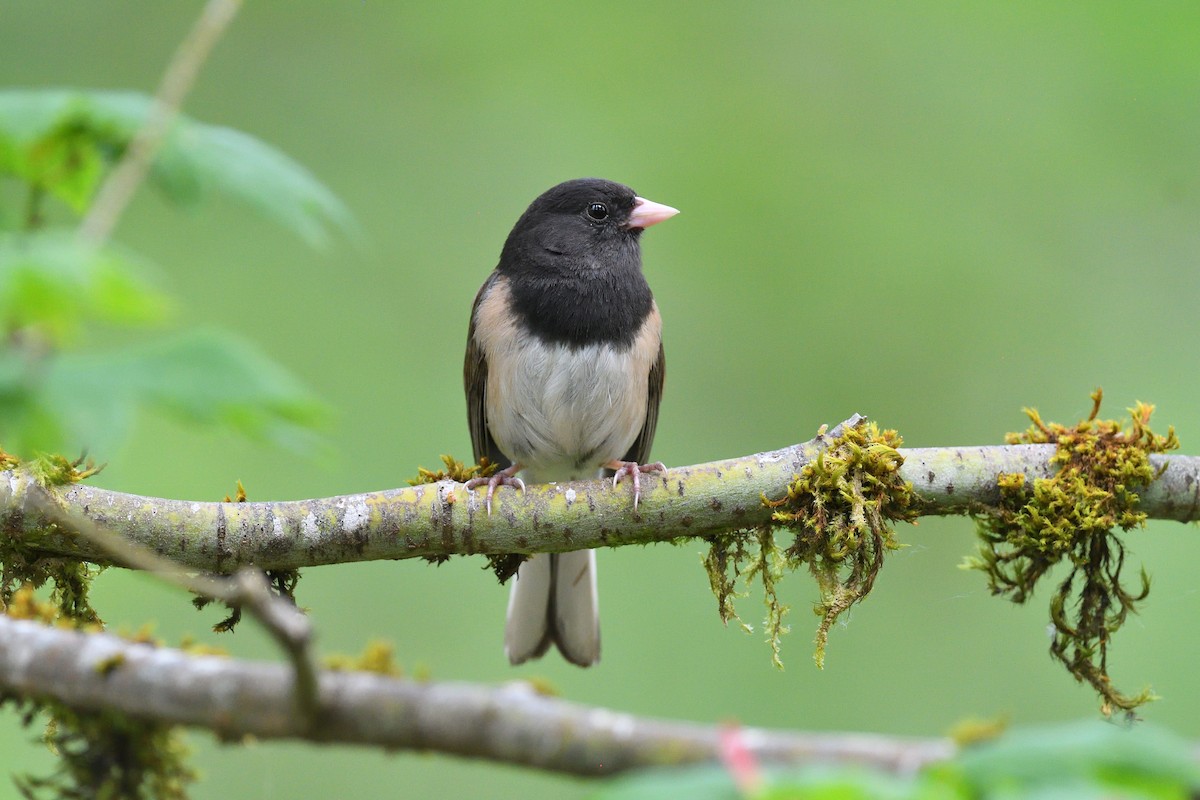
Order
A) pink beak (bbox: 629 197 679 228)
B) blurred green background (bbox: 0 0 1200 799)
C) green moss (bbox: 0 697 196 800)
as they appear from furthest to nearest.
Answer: blurred green background (bbox: 0 0 1200 799) → pink beak (bbox: 629 197 679 228) → green moss (bbox: 0 697 196 800)

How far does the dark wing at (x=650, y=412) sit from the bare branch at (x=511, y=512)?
3.70 ft

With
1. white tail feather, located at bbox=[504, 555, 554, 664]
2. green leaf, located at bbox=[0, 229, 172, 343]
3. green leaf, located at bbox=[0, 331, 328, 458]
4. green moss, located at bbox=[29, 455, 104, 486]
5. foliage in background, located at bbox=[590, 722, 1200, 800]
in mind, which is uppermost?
green moss, located at bbox=[29, 455, 104, 486]

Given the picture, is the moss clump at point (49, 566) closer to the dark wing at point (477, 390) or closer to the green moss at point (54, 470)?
the green moss at point (54, 470)

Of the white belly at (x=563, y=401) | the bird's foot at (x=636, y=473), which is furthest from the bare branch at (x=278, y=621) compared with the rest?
the white belly at (x=563, y=401)

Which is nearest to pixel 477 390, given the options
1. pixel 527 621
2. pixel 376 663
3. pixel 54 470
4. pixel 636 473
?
pixel 527 621

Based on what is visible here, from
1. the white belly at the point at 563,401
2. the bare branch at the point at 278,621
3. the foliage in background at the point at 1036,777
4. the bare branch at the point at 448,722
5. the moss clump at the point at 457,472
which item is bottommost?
the foliage in background at the point at 1036,777

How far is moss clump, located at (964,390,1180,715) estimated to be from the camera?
283cm

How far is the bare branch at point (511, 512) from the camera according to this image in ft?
8.77

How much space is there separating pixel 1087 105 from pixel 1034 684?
2.82 m

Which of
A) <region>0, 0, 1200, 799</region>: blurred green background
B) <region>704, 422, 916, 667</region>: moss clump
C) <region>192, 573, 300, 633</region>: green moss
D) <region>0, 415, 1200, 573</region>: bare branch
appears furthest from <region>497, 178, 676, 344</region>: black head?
<region>0, 0, 1200, 799</region>: blurred green background

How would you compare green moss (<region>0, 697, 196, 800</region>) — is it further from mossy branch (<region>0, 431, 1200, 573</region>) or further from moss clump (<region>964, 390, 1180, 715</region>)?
moss clump (<region>964, 390, 1180, 715</region>)

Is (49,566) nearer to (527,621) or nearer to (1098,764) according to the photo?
(527,621)

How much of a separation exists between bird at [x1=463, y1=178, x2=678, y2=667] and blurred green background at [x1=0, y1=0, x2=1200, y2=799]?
1251 mm

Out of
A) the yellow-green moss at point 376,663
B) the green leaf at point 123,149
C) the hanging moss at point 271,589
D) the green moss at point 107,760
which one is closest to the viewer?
the green leaf at point 123,149
